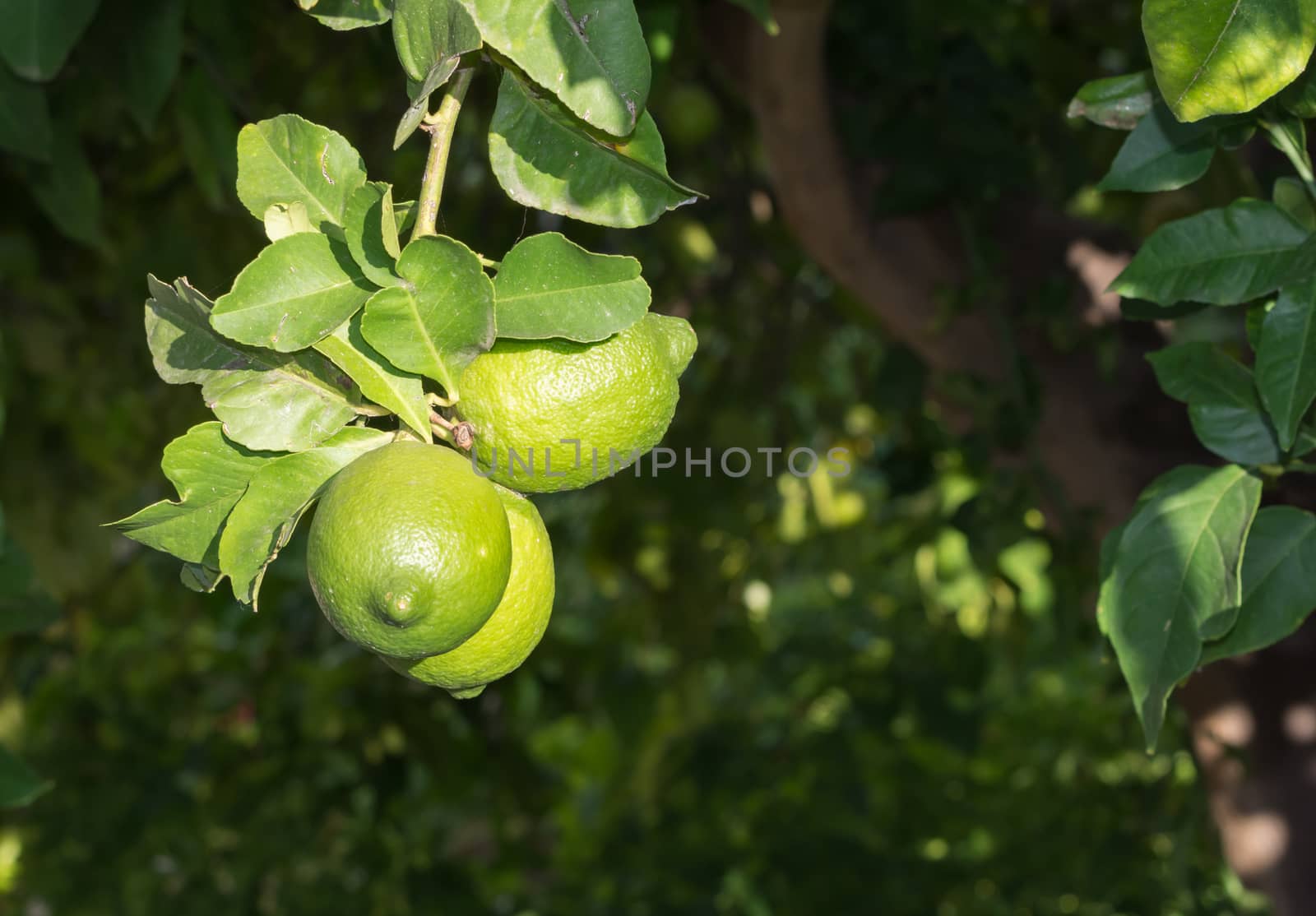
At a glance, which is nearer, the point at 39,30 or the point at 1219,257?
the point at 1219,257

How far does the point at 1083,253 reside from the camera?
156 centimetres

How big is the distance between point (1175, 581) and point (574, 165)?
38 cm

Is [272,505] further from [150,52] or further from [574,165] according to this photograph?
[150,52]

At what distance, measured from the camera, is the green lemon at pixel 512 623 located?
57cm

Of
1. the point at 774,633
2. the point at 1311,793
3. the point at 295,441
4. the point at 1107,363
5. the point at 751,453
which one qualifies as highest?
the point at 295,441

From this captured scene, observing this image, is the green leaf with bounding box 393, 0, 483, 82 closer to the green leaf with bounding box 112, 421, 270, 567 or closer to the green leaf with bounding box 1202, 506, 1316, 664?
the green leaf with bounding box 112, 421, 270, 567

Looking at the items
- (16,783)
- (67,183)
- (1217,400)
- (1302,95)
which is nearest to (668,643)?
(67,183)

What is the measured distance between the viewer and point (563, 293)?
517 mm

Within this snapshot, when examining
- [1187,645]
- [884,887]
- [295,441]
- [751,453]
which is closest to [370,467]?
[295,441]

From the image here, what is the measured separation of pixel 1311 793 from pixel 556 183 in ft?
4.49

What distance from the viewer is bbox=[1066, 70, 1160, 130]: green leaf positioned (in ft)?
2.25

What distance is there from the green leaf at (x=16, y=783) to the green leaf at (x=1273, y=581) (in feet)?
2.47

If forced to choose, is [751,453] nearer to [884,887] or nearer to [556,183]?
[884,887]

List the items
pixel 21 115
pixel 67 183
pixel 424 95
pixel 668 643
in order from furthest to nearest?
pixel 668 643 → pixel 67 183 → pixel 21 115 → pixel 424 95
